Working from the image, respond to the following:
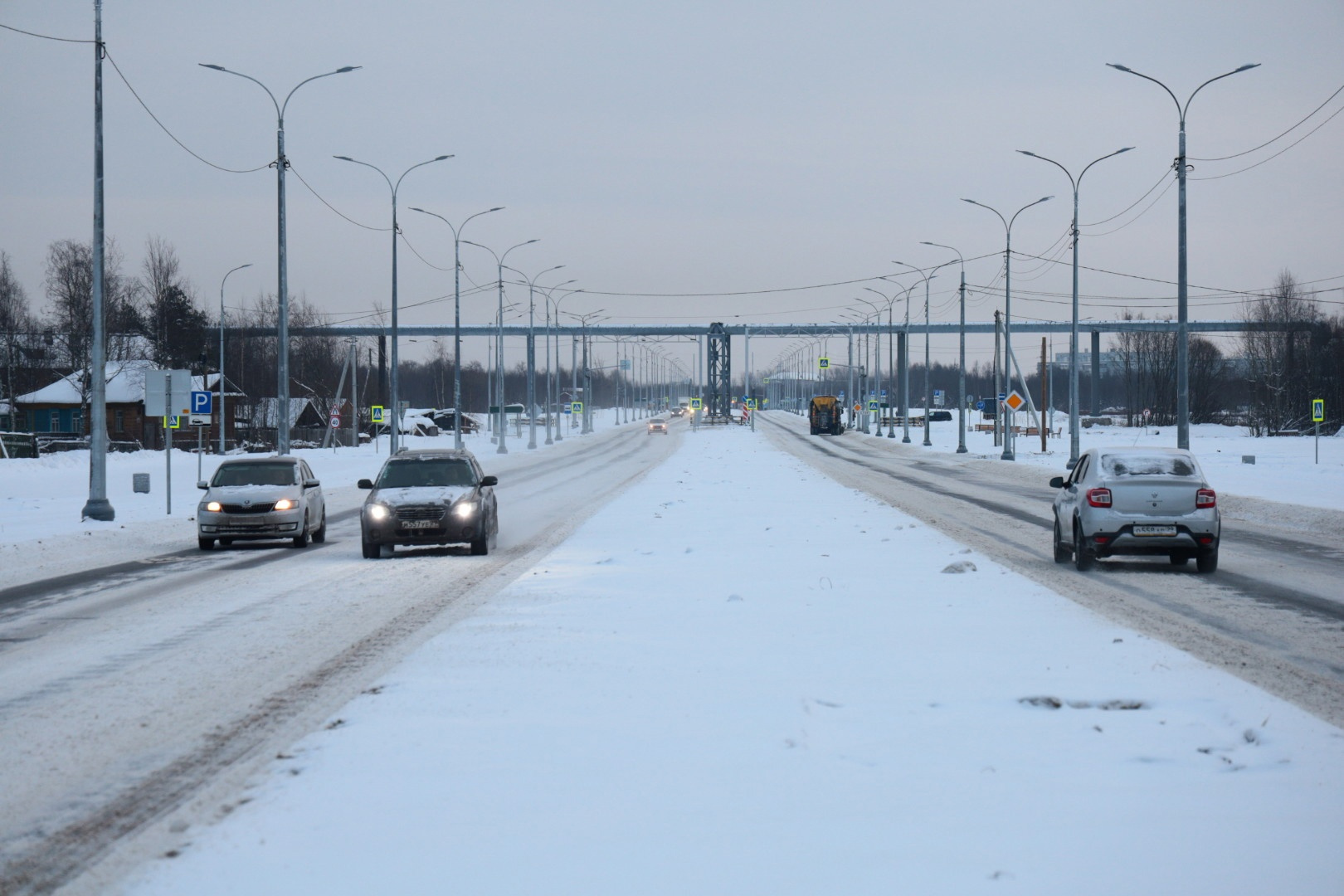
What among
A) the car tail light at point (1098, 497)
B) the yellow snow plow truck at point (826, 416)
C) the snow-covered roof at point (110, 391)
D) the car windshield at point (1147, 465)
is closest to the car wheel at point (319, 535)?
the car tail light at point (1098, 497)

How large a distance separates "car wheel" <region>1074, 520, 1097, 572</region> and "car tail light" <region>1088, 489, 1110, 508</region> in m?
0.42

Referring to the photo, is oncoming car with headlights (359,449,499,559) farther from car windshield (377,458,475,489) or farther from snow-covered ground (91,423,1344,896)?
snow-covered ground (91,423,1344,896)

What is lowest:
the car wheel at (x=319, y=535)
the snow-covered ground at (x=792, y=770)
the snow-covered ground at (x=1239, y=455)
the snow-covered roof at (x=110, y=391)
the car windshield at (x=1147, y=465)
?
the car wheel at (x=319, y=535)

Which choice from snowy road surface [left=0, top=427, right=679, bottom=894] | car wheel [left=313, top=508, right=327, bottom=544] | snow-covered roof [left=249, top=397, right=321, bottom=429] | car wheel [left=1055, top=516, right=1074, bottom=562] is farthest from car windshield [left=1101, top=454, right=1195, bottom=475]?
snow-covered roof [left=249, top=397, right=321, bottom=429]

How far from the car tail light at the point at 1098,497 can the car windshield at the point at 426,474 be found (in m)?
9.17

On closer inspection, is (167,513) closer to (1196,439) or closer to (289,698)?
(289,698)

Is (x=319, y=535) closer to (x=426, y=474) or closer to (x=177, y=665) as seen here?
(x=426, y=474)

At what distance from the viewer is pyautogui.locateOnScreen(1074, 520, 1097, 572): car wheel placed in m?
18.1

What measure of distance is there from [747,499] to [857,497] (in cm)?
299

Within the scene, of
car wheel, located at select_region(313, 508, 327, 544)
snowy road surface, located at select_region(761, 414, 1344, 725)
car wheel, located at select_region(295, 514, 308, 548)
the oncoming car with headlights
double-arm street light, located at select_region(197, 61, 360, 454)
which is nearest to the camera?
snowy road surface, located at select_region(761, 414, 1344, 725)

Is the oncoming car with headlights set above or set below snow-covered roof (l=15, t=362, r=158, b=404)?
below

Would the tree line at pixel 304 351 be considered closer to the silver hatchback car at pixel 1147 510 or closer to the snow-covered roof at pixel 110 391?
the snow-covered roof at pixel 110 391

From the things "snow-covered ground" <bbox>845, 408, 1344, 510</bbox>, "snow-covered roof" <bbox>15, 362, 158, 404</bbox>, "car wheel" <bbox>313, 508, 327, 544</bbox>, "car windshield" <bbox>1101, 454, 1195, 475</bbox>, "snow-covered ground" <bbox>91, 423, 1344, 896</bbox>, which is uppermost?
"snow-covered roof" <bbox>15, 362, 158, 404</bbox>

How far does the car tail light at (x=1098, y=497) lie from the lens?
1777 cm
